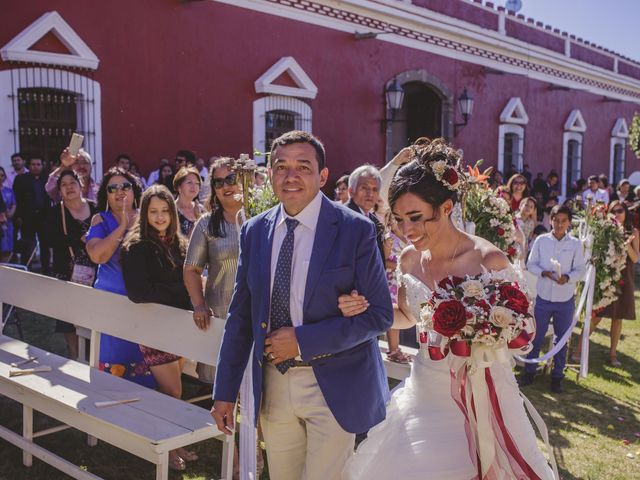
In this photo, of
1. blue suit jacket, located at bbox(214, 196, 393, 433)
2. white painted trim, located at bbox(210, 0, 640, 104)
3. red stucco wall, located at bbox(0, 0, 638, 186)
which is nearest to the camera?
blue suit jacket, located at bbox(214, 196, 393, 433)

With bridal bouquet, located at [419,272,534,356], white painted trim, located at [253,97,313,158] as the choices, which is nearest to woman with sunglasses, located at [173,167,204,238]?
bridal bouquet, located at [419,272,534,356]

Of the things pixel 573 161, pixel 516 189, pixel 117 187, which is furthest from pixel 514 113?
pixel 117 187

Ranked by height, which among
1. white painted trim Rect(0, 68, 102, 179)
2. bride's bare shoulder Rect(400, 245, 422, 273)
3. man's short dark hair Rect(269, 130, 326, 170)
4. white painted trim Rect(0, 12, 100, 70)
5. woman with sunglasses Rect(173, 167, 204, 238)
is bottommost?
bride's bare shoulder Rect(400, 245, 422, 273)

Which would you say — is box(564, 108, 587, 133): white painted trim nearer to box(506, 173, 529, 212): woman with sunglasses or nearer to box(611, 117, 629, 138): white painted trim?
box(611, 117, 629, 138): white painted trim

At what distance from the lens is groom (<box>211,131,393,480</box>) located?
2.72 m

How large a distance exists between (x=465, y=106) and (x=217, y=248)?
1465 cm

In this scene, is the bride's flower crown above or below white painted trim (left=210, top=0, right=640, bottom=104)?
below

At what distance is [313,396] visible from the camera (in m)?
2.79

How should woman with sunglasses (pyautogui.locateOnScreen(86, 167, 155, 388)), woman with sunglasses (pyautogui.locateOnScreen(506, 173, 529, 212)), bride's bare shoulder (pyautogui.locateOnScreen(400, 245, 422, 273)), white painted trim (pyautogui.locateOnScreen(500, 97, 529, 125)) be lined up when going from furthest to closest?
white painted trim (pyautogui.locateOnScreen(500, 97, 529, 125))
woman with sunglasses (pyautogui.locateOnScreen(506, 173, 529, 212))
woman with sunglasses (pyautogui.locateOnScreen(86, 167, 155, 388))
bride's bare shoulder (pyautogui.locateOnScreen(400, 245, 422, 273))

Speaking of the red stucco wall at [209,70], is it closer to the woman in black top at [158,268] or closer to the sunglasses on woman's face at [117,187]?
the sunglasses on woman's face at [117,187]

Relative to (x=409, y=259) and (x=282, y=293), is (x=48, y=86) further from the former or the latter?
(x=282, y=293)

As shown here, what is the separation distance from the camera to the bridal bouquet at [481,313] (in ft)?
8.83

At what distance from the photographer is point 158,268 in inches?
185

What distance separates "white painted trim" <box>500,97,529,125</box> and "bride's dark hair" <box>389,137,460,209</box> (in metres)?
17.9
